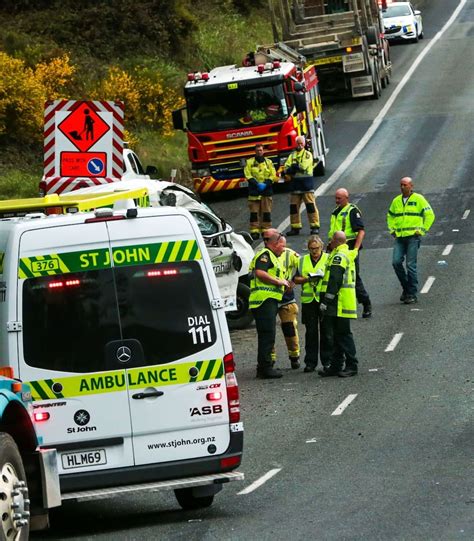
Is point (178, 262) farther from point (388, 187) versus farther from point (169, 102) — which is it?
point (169, 102)

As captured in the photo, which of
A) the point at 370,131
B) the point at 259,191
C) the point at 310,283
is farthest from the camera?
the point at 370,131

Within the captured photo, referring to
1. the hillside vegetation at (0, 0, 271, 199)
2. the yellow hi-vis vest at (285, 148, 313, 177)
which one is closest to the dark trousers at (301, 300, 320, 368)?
the yellow hi-vis vest at (285, 148, 313, 177)

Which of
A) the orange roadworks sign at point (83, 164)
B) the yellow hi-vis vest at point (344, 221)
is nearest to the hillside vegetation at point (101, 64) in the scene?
the orange roadworks sign at point (83, 164)

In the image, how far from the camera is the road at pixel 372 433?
35.8ft

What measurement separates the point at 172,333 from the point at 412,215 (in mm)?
11530

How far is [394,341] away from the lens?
19719 mm

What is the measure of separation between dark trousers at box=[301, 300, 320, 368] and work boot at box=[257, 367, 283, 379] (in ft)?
1.37

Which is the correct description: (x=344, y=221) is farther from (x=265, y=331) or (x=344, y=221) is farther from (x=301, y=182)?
(x=301, y=182)

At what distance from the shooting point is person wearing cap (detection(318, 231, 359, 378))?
17.8 m

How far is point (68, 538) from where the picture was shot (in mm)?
11000

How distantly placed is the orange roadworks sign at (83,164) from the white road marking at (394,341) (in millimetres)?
4447

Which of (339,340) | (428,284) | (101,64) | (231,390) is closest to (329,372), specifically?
(339,340)

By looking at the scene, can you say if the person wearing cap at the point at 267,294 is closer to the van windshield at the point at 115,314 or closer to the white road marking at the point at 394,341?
the white road marking at the point at 394,341

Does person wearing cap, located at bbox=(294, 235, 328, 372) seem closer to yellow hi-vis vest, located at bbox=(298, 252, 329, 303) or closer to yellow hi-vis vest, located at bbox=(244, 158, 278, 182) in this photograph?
yellow hi-vis vest, located at bbox=(298, 252, 329, 303)
